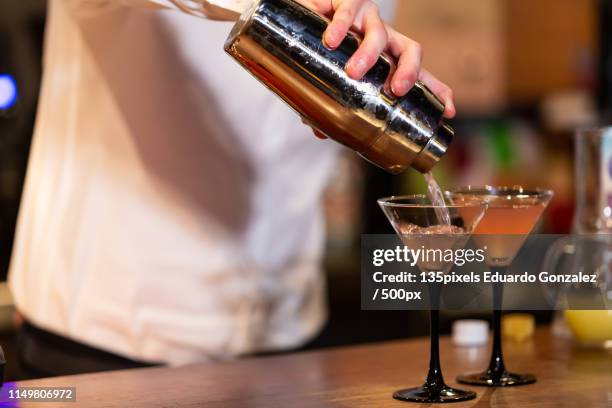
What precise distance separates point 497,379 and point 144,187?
2.64 feet

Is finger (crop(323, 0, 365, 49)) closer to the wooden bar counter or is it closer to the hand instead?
the hand

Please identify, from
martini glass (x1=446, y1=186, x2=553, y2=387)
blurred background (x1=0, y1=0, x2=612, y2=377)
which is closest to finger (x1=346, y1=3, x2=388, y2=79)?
martini glass (x1=446, y1=186, x2=553, y2=387)

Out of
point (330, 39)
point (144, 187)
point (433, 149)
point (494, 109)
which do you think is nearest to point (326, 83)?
point (330, 39)

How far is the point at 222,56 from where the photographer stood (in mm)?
1877

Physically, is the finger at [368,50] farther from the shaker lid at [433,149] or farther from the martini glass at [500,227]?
the martini glass at [500,227]

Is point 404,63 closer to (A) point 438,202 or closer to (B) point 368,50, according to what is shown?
(B) point 368,50

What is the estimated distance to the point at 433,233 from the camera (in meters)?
1.23

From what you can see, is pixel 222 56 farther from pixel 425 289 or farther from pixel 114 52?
pixel 425 289

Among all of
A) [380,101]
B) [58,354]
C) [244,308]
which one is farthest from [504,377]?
[58,354]

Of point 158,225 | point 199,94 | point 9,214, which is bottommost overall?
point 9,214

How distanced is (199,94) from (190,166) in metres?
0.14

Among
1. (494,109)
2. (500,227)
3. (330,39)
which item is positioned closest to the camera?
(330,39)

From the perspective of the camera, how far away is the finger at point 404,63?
1229 mm

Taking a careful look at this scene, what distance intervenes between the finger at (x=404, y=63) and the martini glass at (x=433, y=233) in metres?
0.14
